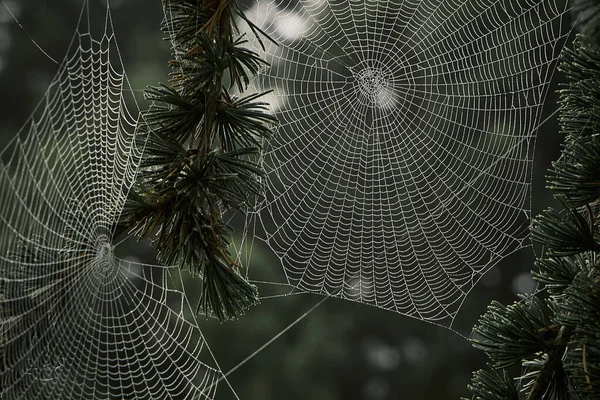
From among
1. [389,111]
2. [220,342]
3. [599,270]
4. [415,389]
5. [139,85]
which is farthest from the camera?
[415,389]

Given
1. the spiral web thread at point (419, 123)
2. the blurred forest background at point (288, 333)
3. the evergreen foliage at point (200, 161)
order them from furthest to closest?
the blurred forest background at point (288, 333)
the spiral web thread at point (419, 123)
the evergreen foliage at point (200, 161)

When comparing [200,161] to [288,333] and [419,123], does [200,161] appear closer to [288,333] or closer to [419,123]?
[419,123]

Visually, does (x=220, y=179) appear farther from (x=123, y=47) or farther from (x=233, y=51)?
(x=123, y=47)

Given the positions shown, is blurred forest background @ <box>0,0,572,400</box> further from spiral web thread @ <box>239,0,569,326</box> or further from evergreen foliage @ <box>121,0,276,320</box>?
evergreen foliage @ <box>121,0,276,320</box>

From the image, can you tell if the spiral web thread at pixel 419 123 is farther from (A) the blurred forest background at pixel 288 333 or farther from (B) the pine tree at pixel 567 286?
(A) the blurred forest background at pixel 288 333

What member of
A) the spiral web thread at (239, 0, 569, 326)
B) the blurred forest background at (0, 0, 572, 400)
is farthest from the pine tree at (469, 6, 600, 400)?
the blurred forest background at (0, 0, 572, 400)

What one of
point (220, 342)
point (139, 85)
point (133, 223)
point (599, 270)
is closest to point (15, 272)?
point (133, 223)

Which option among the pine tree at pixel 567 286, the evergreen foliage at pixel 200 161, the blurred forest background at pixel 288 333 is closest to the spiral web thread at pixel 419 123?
the evergreen foliage at pixel 200 161
